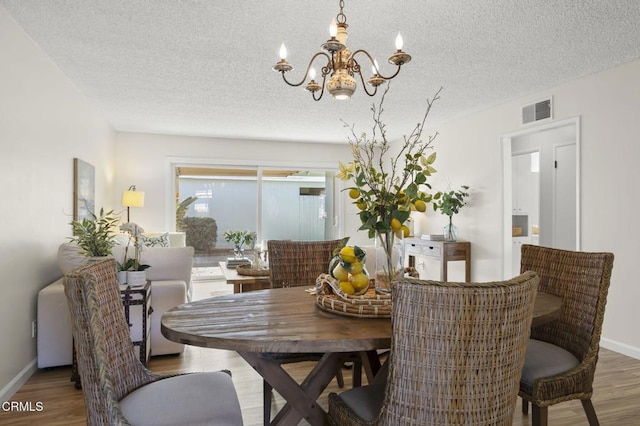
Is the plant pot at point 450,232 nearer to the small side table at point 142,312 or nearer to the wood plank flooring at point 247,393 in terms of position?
the wood plank flooring at point 247,393

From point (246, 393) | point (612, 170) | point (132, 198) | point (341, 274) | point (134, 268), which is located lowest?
point (246, 393)

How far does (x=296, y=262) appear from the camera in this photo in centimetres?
262

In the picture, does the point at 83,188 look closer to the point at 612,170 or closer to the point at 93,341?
the point at 93,341

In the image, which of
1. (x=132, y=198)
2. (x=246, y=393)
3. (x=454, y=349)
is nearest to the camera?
(x=454, y=349)

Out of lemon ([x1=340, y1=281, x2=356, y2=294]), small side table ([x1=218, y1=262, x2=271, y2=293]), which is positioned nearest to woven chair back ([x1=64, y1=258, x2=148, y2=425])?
lemon ([x1=340, y1=281, x2=356, y2=294])

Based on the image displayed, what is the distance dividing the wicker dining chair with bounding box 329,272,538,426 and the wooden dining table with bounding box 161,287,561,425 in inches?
7.4

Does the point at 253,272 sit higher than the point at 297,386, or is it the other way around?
the point at 253,272

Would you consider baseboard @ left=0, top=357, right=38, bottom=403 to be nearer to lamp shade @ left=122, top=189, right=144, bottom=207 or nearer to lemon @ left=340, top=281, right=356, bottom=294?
lemon @ left=340, top=281, right=356, bottom=294

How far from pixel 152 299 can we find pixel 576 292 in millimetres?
2848

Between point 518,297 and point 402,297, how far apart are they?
12.4 inches

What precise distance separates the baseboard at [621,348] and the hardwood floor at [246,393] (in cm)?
6

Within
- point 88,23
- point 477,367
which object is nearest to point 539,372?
point 477,367

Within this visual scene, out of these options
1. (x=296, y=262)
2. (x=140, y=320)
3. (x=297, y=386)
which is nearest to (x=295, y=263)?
(x=296, y=262)

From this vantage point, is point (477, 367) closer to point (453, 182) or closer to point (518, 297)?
point (518, 297)
